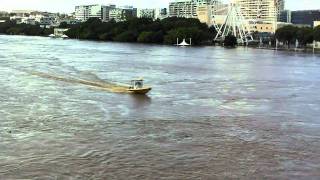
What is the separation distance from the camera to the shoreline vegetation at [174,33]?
6369 cm

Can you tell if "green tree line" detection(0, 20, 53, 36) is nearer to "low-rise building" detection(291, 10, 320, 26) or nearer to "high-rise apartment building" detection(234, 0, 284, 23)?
"high-rise apartment building" detection(234, 0, 284, 23)

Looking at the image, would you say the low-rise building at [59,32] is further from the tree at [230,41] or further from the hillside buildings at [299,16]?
the hillside buildings at [299,16]

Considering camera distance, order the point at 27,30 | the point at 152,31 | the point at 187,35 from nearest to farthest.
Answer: the point at 187,35 < the point at 152,31 < the point at 27,30

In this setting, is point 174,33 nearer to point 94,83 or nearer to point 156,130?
point 94,83

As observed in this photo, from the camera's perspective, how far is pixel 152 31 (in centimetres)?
6981

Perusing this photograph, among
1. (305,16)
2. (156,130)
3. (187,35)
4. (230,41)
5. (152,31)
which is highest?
(305,16)

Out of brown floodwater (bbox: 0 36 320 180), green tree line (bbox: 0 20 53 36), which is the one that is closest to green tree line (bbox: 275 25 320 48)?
brown floodwater (bbox: 0 36 320 180)

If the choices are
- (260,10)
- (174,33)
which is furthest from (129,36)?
(260,10)

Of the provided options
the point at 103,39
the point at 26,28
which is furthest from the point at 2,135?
the point at 26,28

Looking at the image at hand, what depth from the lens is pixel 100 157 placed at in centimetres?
959

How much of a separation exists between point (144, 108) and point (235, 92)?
16.4ft

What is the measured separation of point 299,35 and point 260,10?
1538 inches

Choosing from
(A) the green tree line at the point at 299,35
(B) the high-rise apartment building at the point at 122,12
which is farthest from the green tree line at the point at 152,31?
(B) the high-rise apartment building at the point at 122,12

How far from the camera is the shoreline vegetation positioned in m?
63.7
